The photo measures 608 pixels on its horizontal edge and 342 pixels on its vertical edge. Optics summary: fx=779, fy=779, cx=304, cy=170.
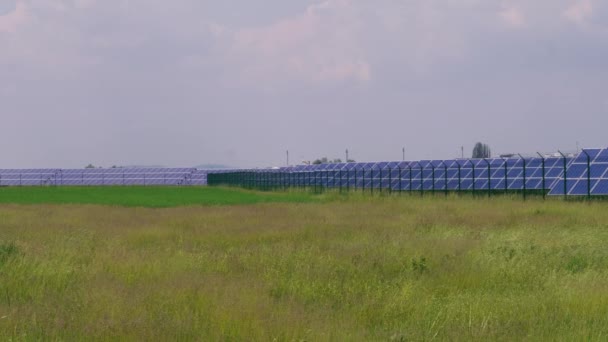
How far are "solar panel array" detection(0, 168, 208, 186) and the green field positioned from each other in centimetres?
8382

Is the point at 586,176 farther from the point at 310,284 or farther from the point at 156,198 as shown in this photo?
the point at 310,284

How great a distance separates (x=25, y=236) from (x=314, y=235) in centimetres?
575

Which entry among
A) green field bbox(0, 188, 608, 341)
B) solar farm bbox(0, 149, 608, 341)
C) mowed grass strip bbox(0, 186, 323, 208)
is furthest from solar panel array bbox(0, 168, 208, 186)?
green field bbox(0, 188, 608, 341)

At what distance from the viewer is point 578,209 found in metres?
22.3

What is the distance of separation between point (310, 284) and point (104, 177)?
95.1m

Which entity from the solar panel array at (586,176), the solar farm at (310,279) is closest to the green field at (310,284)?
the solar farm at (310,279)

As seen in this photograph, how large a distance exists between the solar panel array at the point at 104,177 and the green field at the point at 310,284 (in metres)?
83.8

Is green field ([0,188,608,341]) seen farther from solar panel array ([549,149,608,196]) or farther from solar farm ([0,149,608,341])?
solar panel array ([549,149,608,196])

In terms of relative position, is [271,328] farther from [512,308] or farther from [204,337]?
[512,308]

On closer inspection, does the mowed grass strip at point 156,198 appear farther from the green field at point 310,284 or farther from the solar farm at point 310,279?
the green field at point 310,284

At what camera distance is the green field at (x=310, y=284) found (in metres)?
6.77

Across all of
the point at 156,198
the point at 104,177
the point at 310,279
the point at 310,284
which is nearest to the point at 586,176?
the point at 156,198

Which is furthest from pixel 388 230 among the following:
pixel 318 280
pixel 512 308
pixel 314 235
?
pixel 512 308

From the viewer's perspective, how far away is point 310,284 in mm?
9102
